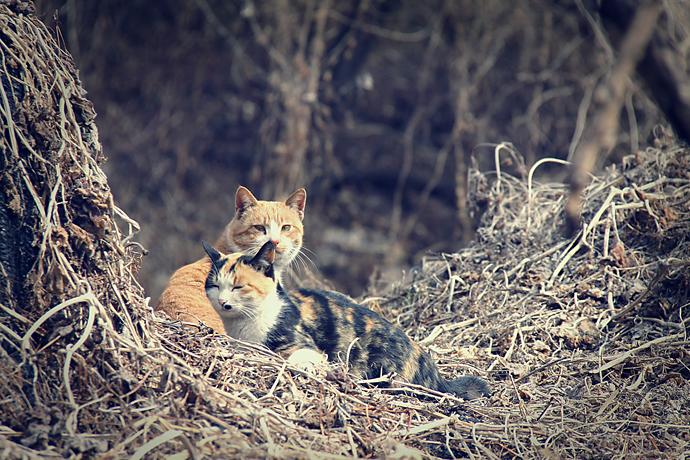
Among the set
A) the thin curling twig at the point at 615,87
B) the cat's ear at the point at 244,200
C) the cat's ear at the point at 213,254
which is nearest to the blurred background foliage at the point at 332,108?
the cat's ear at the point at 244,200

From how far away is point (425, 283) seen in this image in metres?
3.58

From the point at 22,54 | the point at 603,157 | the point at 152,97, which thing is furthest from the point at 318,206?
the point at 22,54

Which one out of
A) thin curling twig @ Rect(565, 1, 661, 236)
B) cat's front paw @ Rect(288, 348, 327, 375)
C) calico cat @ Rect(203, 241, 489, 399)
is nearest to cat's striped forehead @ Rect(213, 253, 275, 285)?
calico cat @ Rect(203, 241, 489, 399)

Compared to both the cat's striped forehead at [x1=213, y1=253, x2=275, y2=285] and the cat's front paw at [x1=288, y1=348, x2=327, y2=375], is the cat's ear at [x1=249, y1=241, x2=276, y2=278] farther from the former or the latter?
the cat's front paw at [x1=288, y1=348, x2=327, y2=375]

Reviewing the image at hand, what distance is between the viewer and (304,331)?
2.60 m

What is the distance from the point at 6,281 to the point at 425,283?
8.25 ft

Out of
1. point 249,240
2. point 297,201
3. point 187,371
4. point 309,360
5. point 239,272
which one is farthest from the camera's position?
point 297,201

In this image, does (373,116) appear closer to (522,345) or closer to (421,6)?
(421,6)

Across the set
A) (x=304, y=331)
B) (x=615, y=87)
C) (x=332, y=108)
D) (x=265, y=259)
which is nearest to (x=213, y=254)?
(x=265, y=259)

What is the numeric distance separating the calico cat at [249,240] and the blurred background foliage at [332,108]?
3214 millimetres

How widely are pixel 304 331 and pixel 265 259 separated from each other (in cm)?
42

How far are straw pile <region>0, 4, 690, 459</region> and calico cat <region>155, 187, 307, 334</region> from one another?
1.65ft

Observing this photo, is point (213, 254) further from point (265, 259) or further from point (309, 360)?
point (309, 360)

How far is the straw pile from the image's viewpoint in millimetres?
1694
